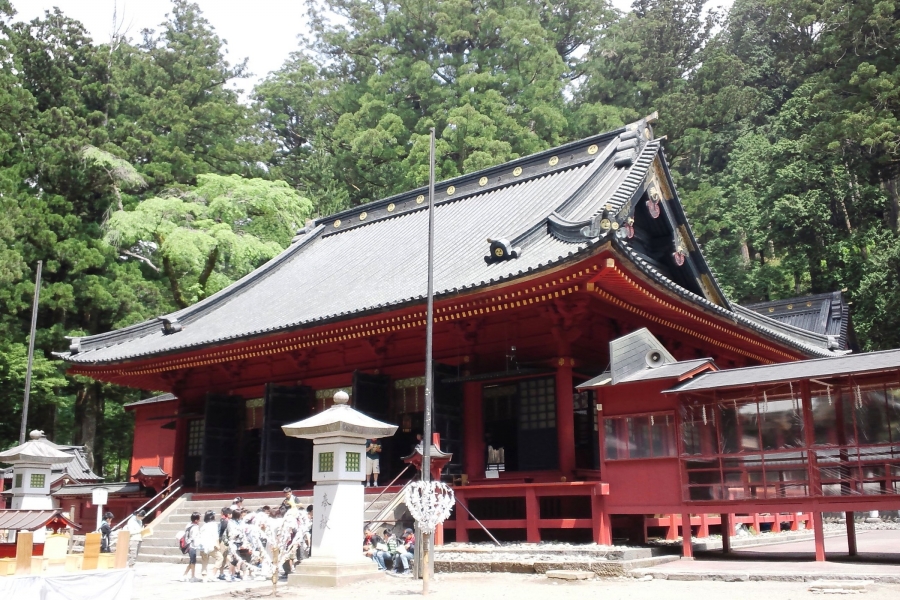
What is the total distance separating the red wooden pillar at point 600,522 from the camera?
12828mm

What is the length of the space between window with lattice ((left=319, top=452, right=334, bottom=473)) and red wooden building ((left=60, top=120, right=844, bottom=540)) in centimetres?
390

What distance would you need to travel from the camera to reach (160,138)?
120 feet

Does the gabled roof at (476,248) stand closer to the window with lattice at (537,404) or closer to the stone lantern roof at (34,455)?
the window with lattice at (537,404)

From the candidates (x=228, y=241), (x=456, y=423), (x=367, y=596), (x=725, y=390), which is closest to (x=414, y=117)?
(x=228, y=241)

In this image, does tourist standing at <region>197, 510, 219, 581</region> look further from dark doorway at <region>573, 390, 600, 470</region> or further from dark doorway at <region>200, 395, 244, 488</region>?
dark doorway at <region>200, 395, 244, 488</region>

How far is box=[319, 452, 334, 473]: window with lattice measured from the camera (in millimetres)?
11508

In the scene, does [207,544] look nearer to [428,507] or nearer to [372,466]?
[428,507]

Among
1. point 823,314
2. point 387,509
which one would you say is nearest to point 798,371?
point 387,509

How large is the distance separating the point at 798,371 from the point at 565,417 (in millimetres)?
4558

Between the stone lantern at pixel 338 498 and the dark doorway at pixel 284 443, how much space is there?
22.7ft

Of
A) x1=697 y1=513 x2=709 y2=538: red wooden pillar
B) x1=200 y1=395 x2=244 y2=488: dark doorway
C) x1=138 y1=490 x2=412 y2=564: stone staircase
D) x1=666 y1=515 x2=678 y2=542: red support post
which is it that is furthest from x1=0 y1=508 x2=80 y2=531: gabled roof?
x1=697 y1=513 x2=709 y2=538: red wooden pillar

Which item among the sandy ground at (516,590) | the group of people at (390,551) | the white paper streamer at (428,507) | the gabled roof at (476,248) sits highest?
the gabled roof at (476,248)

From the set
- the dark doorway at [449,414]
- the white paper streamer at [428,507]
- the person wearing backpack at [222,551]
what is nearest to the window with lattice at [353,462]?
the white paper streamer at [428,507]

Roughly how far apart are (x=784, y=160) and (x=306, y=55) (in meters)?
29.9
